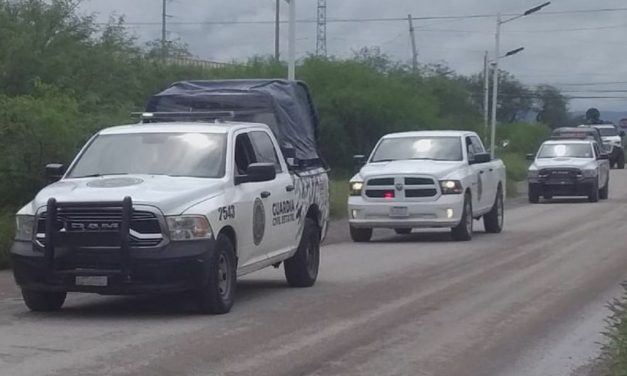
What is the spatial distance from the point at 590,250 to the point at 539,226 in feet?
20.2

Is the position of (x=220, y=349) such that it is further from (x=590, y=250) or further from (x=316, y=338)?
(x=590, y=250)

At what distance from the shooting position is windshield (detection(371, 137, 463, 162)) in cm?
2569

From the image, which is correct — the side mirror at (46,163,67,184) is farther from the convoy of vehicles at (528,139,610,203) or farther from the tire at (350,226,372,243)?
the convoy of vehicles at (528,139,610,203)

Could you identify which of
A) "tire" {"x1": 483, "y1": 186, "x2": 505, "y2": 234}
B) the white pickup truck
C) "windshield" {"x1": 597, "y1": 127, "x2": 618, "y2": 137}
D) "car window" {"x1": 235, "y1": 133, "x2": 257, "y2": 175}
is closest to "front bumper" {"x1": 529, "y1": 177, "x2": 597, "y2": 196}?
"tire" {"x1": 483, "y1": 186, "x2": 505, "y2": 234}

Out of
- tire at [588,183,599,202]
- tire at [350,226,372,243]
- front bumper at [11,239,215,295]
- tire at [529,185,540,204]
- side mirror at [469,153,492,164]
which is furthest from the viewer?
tire at [529,185,540,204]

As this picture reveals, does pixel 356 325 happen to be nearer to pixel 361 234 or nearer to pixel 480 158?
pixel 361 234

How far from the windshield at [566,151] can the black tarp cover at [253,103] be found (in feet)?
70.1

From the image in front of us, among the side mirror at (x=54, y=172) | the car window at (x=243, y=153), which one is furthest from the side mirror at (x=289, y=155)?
the side mirror at (x=54, y=172)

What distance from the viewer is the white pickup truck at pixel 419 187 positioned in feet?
80.1

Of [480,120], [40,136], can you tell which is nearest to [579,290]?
[40,136]

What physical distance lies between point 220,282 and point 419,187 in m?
10.7

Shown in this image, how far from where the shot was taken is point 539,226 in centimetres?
2919

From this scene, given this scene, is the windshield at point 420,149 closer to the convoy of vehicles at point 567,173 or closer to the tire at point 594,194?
the convoy of vehicles at point 567,173

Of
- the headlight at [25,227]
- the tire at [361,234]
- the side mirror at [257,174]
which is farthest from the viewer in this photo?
the tire at [361,234]
